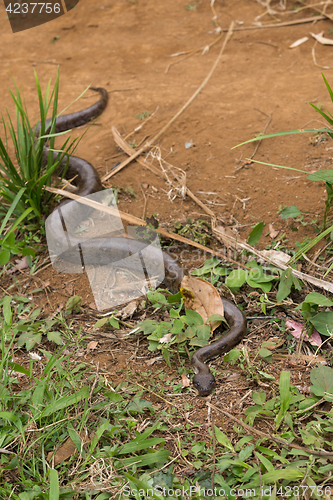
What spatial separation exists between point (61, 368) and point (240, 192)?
2906mm

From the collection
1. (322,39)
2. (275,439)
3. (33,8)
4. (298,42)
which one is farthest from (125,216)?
(33,8)

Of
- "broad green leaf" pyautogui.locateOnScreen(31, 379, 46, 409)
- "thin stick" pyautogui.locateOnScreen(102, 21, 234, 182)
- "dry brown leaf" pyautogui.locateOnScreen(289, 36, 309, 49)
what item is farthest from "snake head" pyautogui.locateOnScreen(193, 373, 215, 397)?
"dry brown leaf" pyautogui.locateOnScreen(289, 36, 309, 49)

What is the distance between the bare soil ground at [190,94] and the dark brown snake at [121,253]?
0.82ft

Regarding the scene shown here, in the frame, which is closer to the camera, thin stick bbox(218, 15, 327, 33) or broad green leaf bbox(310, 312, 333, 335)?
broad green leaf bbox(310, 312, 333, 335)

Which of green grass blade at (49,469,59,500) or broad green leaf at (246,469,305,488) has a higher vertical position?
green grass blade at (49,469,59,500)

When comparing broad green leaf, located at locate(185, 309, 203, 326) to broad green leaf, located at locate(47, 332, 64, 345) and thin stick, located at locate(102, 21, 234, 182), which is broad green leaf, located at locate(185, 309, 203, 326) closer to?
broad green leaf, located at locate(47, 332, 64, 345)

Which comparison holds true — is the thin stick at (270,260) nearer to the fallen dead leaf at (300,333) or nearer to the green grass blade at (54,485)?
the fallen dead leaf at (300,333)

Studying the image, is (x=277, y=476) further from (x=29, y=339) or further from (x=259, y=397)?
(x=29, y=339)

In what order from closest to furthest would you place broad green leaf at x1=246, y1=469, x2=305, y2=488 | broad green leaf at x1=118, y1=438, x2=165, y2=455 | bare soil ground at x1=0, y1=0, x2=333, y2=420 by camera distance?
broad green leaf at x1=246, y1=469, x2=305, y2=488, broad green leaf at x1=118, y1=438, x2=165, y2=455, bare soil ground at x1=0, y1=0, x2=333, y2=420

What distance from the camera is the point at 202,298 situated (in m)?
3.50

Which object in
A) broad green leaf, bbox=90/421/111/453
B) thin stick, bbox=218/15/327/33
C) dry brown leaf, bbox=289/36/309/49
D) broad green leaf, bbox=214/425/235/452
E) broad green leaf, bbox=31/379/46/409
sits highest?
thin stick, bbox=218/15/327/33

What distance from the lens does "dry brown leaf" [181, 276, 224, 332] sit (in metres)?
3.45

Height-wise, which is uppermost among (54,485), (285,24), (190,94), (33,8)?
(33,8)

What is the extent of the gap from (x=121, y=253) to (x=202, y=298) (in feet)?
4.44
